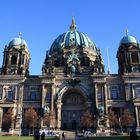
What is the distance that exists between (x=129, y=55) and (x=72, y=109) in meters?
22.2

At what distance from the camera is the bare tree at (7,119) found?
2251 inches

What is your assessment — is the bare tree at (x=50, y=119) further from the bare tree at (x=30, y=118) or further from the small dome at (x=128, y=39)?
the small dome at (x=128, y=39)

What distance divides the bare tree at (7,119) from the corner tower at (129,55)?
32.2m

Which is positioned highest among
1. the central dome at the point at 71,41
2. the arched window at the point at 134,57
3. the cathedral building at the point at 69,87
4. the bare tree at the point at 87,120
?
the central dome at the point at 71,41

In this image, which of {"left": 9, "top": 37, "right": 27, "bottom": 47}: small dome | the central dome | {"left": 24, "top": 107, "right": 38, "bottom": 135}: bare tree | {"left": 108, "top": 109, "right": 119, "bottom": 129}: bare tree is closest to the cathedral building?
{"left": 9, "top": 37, "right": 27, "bottom": 47}: small dome

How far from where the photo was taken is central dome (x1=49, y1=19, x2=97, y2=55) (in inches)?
3132

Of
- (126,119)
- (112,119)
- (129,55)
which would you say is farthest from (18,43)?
(126,119)

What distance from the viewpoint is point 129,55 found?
66.4 meters

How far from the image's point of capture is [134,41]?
69.3 m

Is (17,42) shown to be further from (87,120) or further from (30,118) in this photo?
(87,120)

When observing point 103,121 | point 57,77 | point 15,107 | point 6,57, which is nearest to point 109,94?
point 103,121

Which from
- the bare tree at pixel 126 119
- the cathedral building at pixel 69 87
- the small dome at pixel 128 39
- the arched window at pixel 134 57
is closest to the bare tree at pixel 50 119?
the cathedral building at pixel 69 87

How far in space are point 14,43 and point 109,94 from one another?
105ft

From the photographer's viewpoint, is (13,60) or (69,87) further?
(13,60)
